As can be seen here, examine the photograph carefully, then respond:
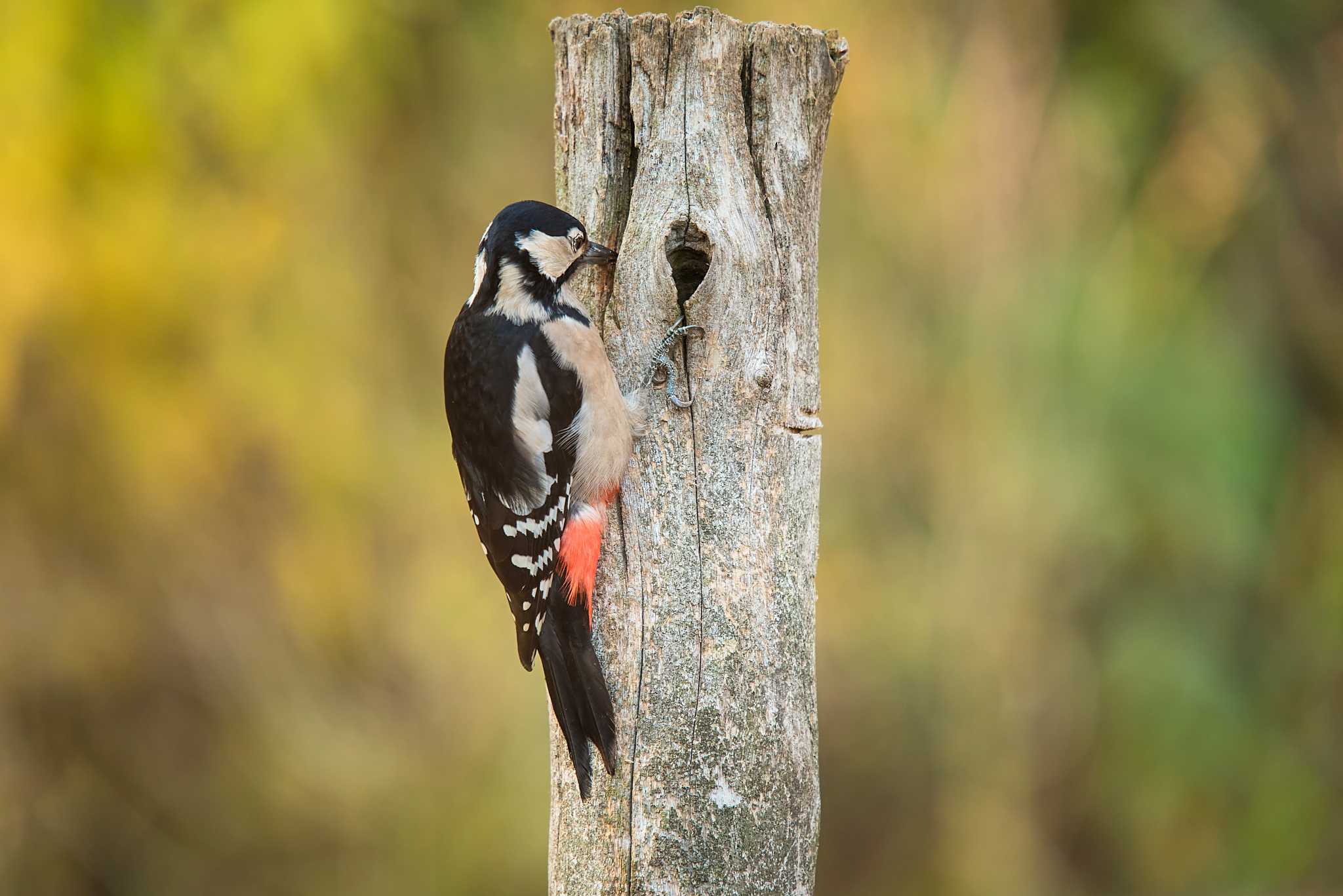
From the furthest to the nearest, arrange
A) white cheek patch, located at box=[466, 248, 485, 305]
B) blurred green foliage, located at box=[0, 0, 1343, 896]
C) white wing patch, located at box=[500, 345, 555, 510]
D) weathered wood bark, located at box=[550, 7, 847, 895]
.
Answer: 1. blurred green foliage, located at box=[0, 0, 1343, 896]
2. white cheek patch, located at box=[466, 248, 485, 305]
3. white wing patch, located at box=[500, 345, 555, 510]
4. weathered wood bark, located at box=[550, 7, 847, 895]

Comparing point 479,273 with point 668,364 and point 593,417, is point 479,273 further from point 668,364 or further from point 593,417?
point 668,364

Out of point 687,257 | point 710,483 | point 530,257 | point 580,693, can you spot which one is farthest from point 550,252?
point 580,693

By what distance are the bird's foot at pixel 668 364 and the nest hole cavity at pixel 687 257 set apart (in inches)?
1.3

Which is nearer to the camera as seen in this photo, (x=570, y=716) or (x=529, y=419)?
(x=570, y=716)

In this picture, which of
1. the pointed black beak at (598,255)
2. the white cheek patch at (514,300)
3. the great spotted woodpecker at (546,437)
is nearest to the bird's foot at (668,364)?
the great spotted woodpecker at (546,437)

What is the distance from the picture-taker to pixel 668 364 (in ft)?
5.47

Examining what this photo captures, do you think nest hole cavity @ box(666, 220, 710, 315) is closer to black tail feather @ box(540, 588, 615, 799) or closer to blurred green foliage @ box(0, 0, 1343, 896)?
black tail feather @ box(540, 588, 615, 799)

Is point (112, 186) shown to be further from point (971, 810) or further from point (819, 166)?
point (971, 810)

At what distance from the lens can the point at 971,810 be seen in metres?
4.19

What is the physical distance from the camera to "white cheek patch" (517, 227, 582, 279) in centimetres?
177

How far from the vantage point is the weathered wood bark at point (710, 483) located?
1588mm

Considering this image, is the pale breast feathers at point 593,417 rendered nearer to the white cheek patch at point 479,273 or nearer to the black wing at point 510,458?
the black wing at point 510,458

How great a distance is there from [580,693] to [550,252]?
771mm

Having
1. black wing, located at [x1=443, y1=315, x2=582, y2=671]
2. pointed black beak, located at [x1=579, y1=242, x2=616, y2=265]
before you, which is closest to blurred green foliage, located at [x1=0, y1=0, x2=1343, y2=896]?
black wing, located at [x1=443, y1=315, x2=582, y2=671]
